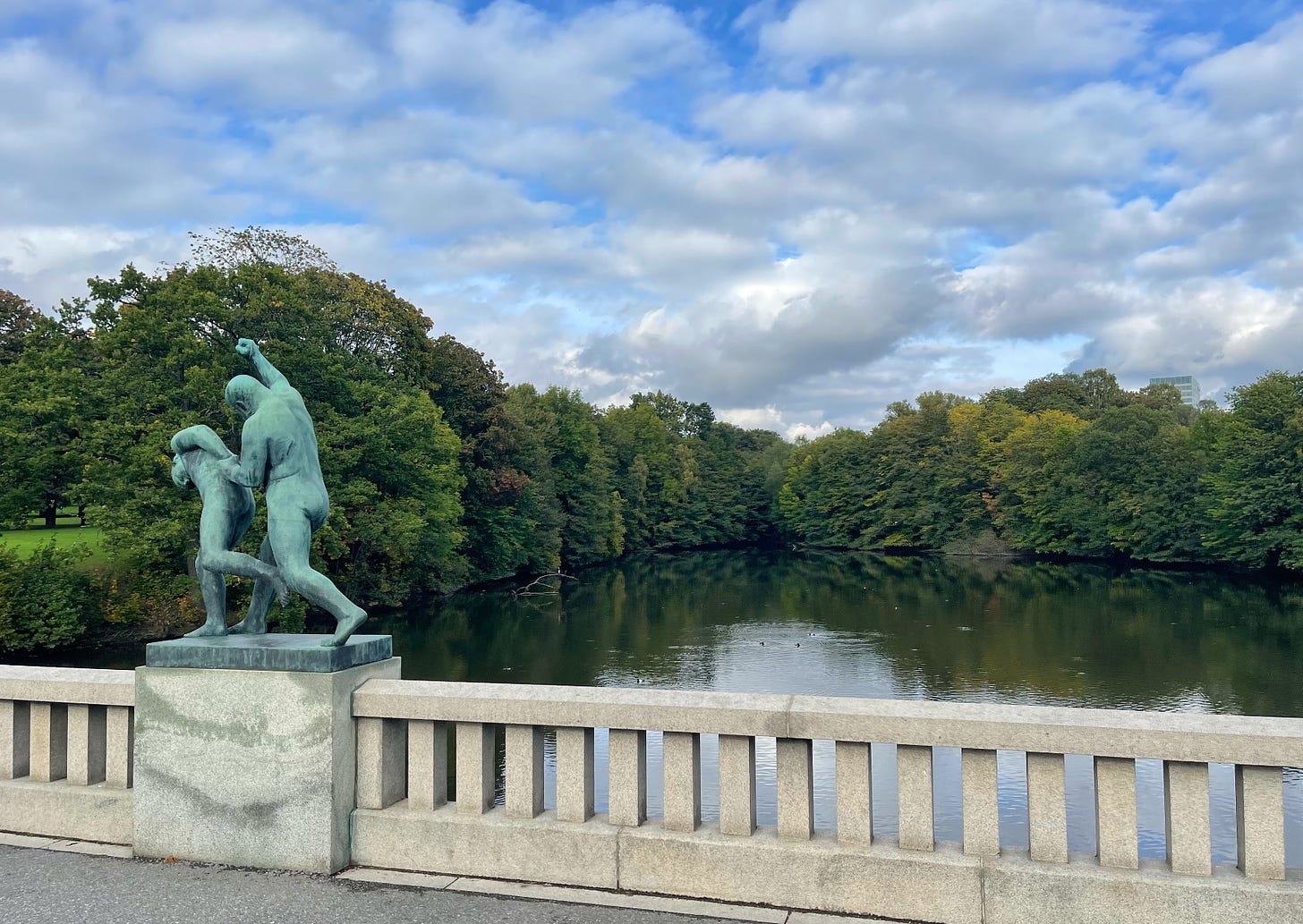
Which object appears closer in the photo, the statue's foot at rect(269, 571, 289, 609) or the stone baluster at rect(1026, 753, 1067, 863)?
the stone baluster at rect(1026, 753, 1067, 863)

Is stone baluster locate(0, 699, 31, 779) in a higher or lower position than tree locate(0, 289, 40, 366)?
lower

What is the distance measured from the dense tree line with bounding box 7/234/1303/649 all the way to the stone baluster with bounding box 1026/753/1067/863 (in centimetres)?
2466

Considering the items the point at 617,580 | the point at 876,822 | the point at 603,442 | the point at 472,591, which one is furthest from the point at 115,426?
the point at 603,442

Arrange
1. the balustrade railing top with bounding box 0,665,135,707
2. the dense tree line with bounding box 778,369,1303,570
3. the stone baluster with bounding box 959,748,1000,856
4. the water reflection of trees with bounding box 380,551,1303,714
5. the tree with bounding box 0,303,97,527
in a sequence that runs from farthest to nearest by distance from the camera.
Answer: the dense tree line with bounding box 778,369,1303,570, the tree with bounding box 0,303,97,527, the water reflection of trees with bounding box 380,551,1303,714, the balustrade railing top with bounding box 0,665,135,707, the stone baluster with bounding box 959,748,1000,856

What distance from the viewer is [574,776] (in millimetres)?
4273

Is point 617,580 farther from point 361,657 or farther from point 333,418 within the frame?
point 361,657

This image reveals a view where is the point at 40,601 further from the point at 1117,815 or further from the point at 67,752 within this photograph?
the point at 1117,815

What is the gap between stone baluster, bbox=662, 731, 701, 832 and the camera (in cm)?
414

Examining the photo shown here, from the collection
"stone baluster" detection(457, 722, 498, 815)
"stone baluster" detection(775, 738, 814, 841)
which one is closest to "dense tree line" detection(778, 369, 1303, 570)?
"stone baluster" detection(775, 738, 814, 841)

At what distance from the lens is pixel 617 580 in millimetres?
51031

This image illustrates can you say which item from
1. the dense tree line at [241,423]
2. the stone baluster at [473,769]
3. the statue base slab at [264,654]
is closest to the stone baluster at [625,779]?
the stone baluster at [473,769]

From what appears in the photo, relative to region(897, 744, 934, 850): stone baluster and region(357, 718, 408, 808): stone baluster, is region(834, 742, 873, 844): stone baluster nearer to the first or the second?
region(897, 744, 934, 850): stone baluster

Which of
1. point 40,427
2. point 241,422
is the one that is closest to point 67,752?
point 241,422

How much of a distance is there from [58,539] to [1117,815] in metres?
35.3
